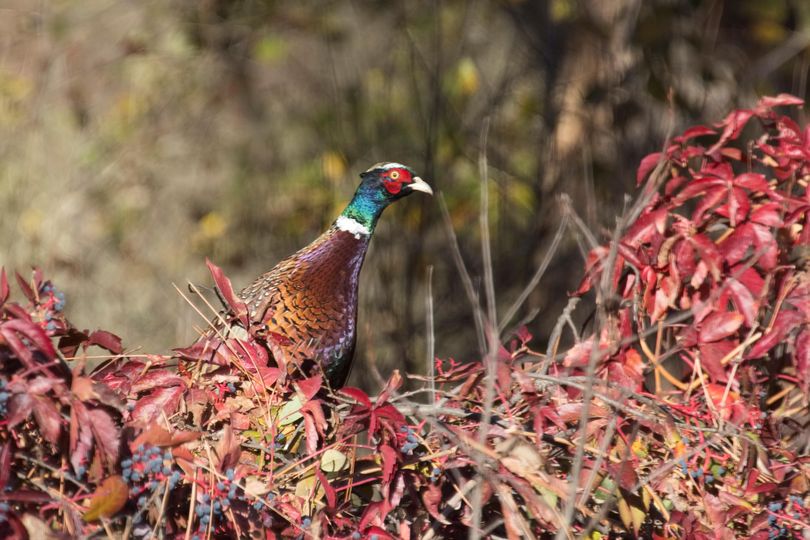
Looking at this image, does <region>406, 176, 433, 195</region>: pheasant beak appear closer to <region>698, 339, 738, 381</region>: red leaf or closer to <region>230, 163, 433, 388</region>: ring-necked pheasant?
<region>230, 163, 433, 388</region>: ring-necked pheasant

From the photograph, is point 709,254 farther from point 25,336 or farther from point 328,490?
point 25,336

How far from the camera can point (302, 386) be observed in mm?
2020

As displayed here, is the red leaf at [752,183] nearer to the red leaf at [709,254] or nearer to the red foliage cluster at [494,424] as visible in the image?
the red foliage cluster at [494,424]

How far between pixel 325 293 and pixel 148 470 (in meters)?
1.53

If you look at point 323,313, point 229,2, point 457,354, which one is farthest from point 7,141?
point 323,313

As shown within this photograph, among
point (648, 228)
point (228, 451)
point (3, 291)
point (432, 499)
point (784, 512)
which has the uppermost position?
point (3, 291)

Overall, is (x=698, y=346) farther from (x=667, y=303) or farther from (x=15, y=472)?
(x=15, y=472)

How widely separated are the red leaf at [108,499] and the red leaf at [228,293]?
50cm

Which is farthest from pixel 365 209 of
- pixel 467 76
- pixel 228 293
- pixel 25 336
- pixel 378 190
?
pixel 467 76

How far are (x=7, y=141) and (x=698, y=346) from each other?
525 centimetres

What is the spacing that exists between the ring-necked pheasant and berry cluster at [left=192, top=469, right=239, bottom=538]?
1166 mm

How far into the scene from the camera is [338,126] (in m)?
5.23

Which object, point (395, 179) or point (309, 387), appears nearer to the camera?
point (309, 387)

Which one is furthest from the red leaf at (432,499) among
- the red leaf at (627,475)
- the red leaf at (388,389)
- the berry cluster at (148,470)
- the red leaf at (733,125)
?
the red leaf at (733,125)
